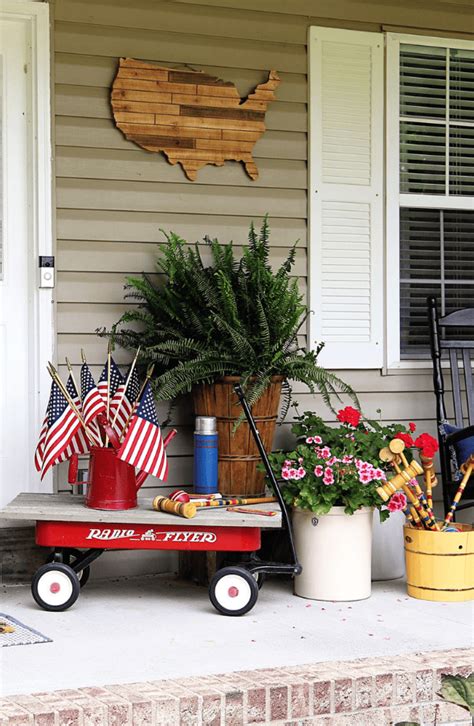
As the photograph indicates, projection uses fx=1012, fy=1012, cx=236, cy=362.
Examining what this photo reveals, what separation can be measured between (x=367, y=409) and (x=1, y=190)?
1823mm

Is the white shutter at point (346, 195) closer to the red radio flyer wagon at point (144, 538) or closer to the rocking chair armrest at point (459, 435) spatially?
the rocking chair armrest at point (459, 435)

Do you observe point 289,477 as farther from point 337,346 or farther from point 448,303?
point 448,303

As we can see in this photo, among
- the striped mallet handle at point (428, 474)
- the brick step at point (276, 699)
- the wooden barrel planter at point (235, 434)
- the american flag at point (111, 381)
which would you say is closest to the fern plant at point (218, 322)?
the wooden barrel planter at point (235, 434)

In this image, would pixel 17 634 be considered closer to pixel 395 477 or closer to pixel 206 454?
pixel 206 454

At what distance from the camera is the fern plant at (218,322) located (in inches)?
153

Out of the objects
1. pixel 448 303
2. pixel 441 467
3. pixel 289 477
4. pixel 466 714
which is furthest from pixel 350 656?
pixel 448 303

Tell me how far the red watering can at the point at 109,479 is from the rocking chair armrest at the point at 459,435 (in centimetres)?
137

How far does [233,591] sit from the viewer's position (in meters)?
3.53

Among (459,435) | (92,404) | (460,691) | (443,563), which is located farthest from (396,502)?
(460,691)

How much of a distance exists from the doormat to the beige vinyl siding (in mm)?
1080

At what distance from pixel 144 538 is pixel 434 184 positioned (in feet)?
7.09

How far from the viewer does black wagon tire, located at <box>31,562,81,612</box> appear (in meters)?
3.54

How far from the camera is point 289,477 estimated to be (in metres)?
3.73

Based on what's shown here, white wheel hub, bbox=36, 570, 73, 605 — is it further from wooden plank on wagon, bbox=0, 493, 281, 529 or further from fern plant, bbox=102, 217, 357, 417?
fern plant, bbox=102, 217, 357, 417
